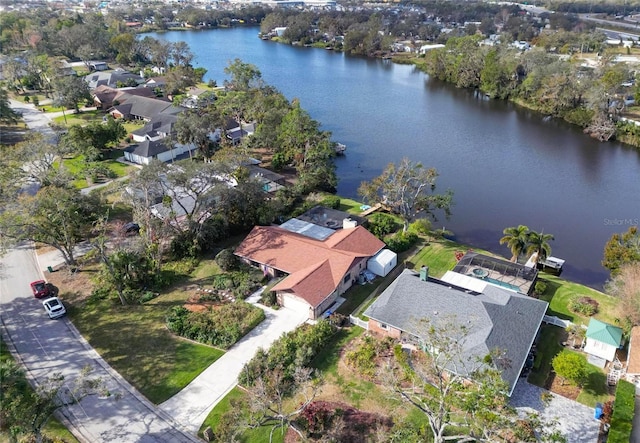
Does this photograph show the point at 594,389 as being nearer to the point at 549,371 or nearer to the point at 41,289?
the point at 549,371

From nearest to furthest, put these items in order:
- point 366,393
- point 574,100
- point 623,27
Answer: point 366,393 → point 574,100 → point 623,27

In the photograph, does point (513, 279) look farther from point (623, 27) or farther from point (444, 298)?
point (623, 27)

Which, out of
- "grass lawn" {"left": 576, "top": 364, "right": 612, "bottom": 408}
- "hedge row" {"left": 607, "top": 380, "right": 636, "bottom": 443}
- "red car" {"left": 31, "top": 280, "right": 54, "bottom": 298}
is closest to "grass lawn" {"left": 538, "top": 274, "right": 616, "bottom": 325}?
"grass lawn" {"left": 576, "top": 364, "right": 612, "bottom": 408}

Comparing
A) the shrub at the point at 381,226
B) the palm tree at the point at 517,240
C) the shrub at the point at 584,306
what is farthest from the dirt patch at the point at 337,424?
the shrub at the point at 381,226

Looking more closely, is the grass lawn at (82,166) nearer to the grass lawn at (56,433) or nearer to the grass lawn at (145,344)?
the grass lawn at (145,344)

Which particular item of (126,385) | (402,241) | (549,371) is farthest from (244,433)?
(402,241)

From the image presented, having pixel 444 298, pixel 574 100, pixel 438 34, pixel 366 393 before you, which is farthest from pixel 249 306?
pixel 438 34
